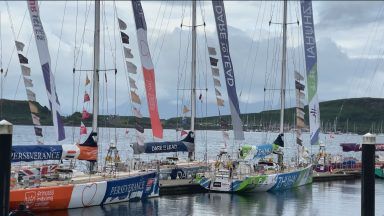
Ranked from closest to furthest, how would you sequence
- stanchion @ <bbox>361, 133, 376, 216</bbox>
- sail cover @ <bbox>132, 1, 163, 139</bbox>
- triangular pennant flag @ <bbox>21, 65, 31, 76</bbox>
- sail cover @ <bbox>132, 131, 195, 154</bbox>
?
stanchion @ <bbox>361, 133, 376, 216</bbox>
triangular pennant flag @ <bbox>21, 65, 31, 76</bbox>
sail cover @ <bbox>132, 131, 195, 154</bbox>
sail cover @ <bbox>132, 1, 163, 139</bbox>

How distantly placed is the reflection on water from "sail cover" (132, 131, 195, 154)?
9.31 feet

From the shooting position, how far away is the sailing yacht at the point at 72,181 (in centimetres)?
2852

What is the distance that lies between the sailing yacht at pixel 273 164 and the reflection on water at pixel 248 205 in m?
0.58

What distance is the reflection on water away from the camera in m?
31.5

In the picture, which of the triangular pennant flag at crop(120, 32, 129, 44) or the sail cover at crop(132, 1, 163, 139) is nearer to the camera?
the triangular pennant flag at crop(120, 32, 129, 44)

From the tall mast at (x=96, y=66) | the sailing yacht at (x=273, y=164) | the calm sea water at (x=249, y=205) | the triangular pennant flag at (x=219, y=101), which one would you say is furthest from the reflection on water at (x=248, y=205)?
the triangular pennant flag at (x=219, y=101)

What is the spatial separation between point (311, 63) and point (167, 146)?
13.9 m

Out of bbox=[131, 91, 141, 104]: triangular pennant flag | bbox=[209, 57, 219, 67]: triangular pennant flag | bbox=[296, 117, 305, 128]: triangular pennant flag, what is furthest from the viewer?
bbox=[296, 117, 305, 128]: triangular pennant flag

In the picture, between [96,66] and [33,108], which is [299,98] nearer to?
[96,66]

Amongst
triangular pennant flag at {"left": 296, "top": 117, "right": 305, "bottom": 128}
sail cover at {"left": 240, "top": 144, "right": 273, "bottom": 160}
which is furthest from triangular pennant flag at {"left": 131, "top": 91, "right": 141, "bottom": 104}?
triangular pennant flag at {"left": 296, "top": 117, "right": 305, "bottom": 128}

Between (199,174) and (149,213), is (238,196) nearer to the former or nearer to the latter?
(199,174)

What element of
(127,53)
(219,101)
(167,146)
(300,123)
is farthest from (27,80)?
(300,123)

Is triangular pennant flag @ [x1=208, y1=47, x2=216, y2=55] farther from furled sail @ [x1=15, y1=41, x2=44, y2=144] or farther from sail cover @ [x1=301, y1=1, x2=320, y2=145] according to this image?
furled sail @ [x1=15, y1=41, x2=44, y2=144]

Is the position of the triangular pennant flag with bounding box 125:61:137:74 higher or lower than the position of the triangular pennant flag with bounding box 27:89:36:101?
higher
